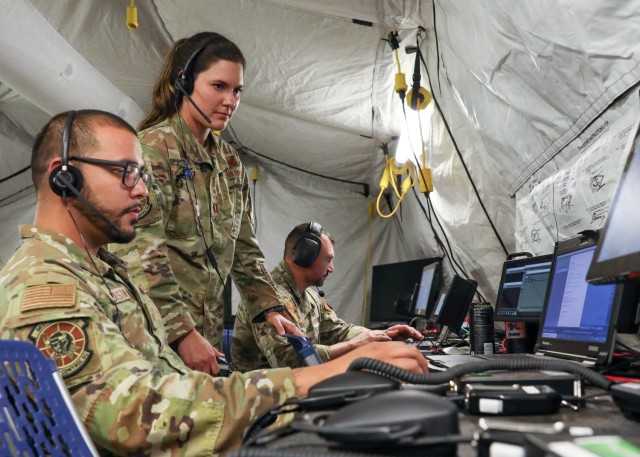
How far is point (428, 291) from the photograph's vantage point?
10.3 ft

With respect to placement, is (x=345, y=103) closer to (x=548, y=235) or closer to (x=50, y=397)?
(x=548, y=235)

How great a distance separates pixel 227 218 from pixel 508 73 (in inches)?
38.4

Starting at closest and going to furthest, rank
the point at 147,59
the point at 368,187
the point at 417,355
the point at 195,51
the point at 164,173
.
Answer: the point at 417,355 < the point at 164,173 < the point at 195,51 < the point at 147,59 < the point at 368,187

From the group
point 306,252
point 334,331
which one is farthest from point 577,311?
point 334,331

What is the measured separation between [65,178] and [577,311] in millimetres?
1116

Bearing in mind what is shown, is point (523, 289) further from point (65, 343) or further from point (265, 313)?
point (65, 343)

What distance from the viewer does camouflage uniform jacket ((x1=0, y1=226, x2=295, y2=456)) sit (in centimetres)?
78

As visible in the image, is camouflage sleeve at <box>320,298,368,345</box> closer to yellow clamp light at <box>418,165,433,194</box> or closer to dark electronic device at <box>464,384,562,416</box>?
yellow clamp light at <box>418,165,433,194</box>

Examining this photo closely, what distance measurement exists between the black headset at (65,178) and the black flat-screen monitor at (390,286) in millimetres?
3119

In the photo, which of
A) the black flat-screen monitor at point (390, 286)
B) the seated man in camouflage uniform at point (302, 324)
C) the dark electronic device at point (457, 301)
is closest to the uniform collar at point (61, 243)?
the seated man in camouflage uniform at point (302, 324)

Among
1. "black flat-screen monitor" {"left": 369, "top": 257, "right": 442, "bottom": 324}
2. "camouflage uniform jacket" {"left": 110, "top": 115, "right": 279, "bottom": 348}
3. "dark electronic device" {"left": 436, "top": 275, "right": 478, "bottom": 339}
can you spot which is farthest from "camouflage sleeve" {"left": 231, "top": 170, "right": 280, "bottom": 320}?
"black flat-screen monitor" {"left": 369, "top": 257, "right": 442, "bottom": 324}

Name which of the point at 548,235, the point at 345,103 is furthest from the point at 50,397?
the point at 345,103

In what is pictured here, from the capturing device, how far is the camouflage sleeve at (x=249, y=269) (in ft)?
6.37

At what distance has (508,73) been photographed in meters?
1.79
